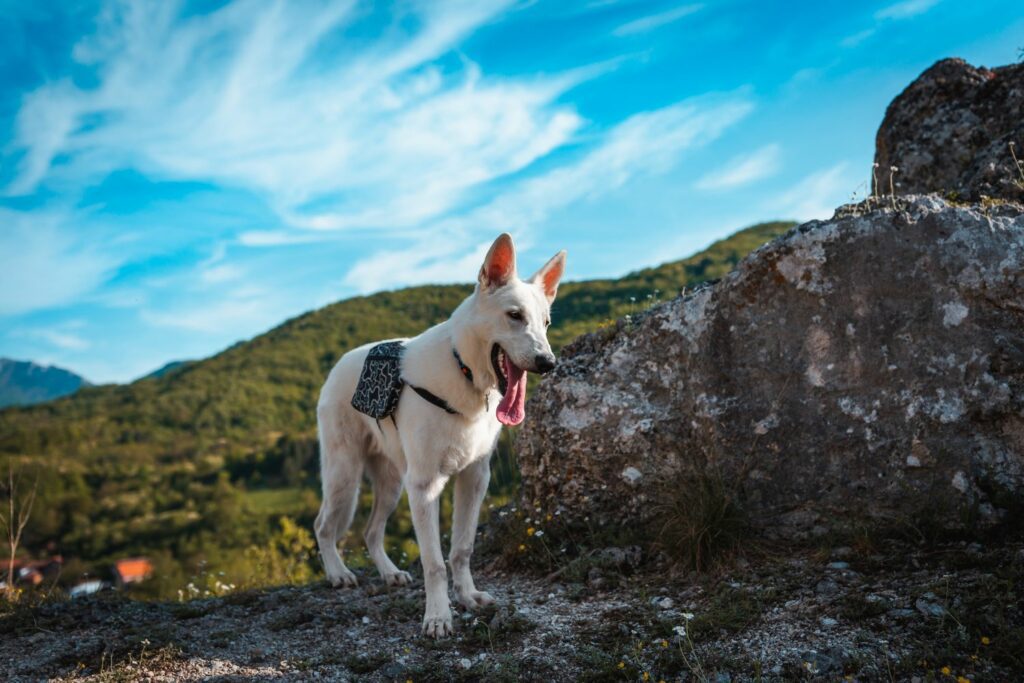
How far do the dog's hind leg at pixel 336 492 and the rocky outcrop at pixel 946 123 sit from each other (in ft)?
21.4

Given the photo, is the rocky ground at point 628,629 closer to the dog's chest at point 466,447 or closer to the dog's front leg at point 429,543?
the dog's front leg at point 429,543

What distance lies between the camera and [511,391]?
15.3 feet

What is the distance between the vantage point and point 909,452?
5148mm

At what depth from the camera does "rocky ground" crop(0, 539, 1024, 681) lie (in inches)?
150

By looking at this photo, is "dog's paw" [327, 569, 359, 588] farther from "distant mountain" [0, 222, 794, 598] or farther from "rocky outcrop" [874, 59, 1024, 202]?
"distant mountain" [0, 222, 794, 598]

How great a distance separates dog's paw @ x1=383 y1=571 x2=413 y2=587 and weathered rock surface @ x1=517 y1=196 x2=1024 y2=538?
1.69m

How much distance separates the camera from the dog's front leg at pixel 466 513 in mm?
5426

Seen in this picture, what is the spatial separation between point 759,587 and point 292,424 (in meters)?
117

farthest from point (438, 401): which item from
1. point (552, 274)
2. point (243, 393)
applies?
point (243, 393)

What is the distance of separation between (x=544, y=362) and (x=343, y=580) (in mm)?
3564

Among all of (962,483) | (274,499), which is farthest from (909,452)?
(274,499)

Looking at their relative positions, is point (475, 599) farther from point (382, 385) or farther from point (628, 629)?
point (382, 385)

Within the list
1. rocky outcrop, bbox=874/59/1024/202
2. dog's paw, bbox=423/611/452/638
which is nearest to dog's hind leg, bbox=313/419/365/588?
dog's paw, bbox=423/611/452/638

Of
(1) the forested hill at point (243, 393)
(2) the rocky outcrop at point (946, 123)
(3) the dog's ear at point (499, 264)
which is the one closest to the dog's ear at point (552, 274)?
(3) the dog's ear at point (499, 264)
